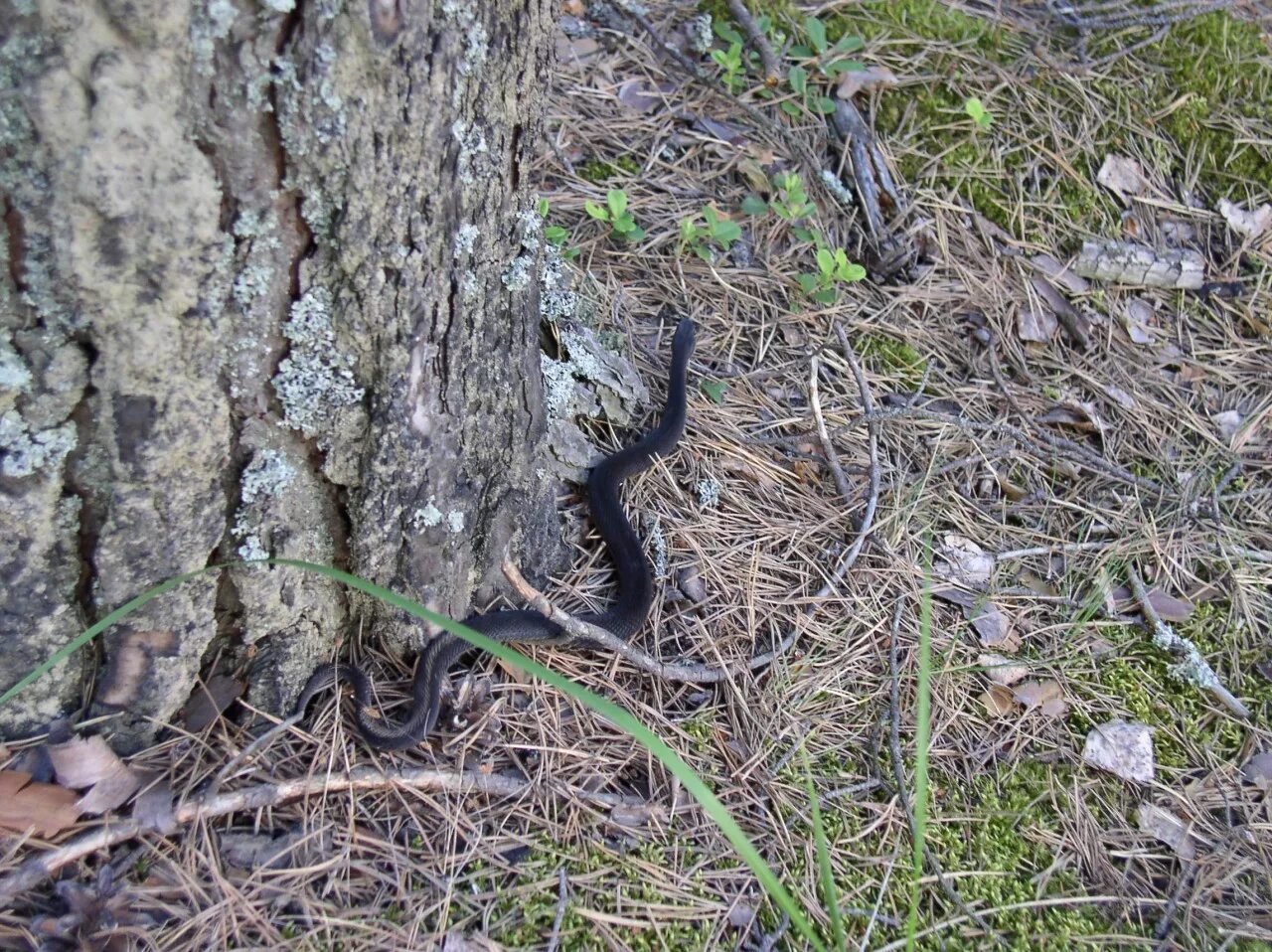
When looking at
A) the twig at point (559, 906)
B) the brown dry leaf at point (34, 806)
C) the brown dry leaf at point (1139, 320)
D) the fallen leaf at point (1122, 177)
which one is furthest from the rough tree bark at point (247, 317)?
the fallen leaf at point (1122, 177)

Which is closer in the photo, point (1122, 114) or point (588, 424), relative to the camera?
point (588, 424)

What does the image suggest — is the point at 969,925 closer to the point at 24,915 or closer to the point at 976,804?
the point at 976,804

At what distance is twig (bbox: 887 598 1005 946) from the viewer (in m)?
1.90

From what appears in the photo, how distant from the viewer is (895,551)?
101 inches

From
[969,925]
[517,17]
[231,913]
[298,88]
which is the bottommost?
[969,925]

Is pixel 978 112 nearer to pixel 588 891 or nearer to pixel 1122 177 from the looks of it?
pixel 1122 177

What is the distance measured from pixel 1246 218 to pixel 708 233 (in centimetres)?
211

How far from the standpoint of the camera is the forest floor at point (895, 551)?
1811 mm

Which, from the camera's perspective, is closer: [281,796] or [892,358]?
[281,796]

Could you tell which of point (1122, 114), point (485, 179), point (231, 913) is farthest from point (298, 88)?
point (1122, 114)

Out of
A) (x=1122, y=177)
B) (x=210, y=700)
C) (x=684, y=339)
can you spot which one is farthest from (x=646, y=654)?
(x=1122, y=177)

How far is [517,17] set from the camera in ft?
5.43

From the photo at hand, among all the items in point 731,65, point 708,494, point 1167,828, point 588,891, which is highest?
point 731,65

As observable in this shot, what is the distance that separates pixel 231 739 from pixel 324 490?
54 cm
